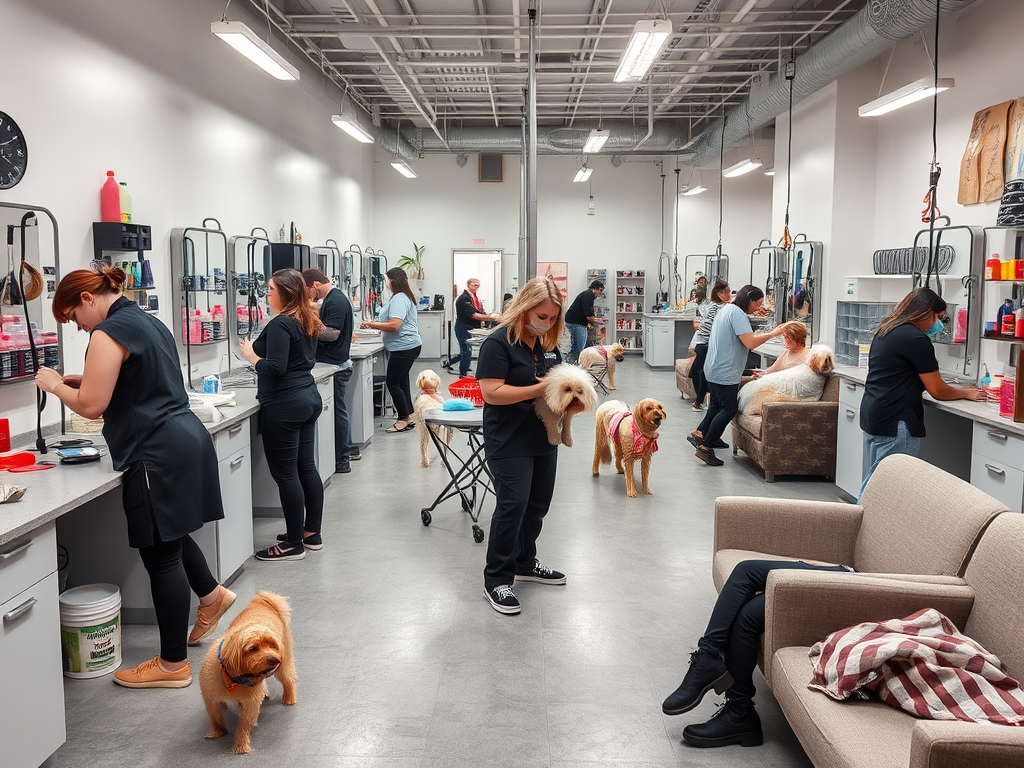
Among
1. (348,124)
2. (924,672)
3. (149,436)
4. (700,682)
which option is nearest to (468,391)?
(149,436)

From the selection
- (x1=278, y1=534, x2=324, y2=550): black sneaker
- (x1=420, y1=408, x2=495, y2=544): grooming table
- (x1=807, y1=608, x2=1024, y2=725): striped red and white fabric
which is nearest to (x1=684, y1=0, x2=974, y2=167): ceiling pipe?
(x1=420, y1=408, x2=495, y2=544): grooming table

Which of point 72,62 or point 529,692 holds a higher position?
point 72,62

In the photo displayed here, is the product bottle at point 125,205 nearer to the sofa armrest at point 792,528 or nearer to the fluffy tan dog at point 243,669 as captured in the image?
the fluffy tan dog at point 243,669

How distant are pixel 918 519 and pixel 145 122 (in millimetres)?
5102

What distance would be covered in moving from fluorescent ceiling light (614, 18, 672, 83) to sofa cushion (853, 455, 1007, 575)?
3400 millimetres

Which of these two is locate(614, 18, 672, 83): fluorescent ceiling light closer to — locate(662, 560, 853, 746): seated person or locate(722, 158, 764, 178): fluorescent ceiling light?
locate(662, 560, 853, 746): seated person

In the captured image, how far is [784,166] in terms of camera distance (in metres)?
10.5

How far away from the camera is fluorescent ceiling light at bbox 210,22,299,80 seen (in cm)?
509

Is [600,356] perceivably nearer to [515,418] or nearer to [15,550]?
[515,418]

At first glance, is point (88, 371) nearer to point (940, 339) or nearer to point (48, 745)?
point (48, 745)

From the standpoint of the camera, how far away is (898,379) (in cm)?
470

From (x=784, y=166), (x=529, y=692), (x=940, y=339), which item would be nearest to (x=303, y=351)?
(x=529, y=692)

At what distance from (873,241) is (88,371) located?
26.1ft

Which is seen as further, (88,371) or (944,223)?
(944,223)
